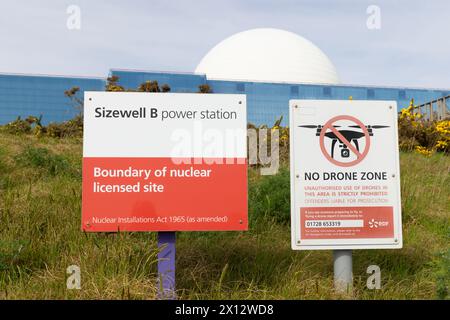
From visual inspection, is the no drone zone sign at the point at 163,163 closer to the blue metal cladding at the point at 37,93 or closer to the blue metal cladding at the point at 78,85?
the blue metal cladding at the point at 78,85

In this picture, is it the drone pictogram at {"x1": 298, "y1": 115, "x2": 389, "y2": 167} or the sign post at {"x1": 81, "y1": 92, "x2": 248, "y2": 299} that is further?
the drone pictogram at {"x1": 298, "y1": 115, "x2": 389, "y2": 167}

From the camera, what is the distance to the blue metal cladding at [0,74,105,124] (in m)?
54.2

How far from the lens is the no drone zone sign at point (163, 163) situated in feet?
12.1

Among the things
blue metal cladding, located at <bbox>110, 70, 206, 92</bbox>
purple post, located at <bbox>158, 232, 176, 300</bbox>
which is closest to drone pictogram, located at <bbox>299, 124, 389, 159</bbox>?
purple post, located at <bbox>158, 232, 176, 300</bbox>

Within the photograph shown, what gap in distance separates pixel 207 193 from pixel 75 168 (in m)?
4.58

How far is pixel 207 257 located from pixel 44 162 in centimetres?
405

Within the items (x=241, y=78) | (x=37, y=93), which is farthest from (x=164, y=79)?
(x=37, y=93)

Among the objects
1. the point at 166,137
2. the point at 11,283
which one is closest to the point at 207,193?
the point at 166,137

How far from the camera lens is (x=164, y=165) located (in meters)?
3.71

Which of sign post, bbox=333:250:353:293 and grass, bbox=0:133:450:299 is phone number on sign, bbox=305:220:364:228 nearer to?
sign post, bbox=333:250:353:293

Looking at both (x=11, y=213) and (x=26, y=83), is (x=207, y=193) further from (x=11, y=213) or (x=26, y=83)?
(x=26, y=83)

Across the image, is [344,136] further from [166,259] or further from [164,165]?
[166,259]

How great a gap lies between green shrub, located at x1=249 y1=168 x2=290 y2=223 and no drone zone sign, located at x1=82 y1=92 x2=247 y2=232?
80.2 inches

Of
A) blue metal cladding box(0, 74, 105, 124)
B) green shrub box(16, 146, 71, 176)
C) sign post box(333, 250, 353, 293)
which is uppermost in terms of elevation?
blue metal cladding box(0, 74, 105, 124)
